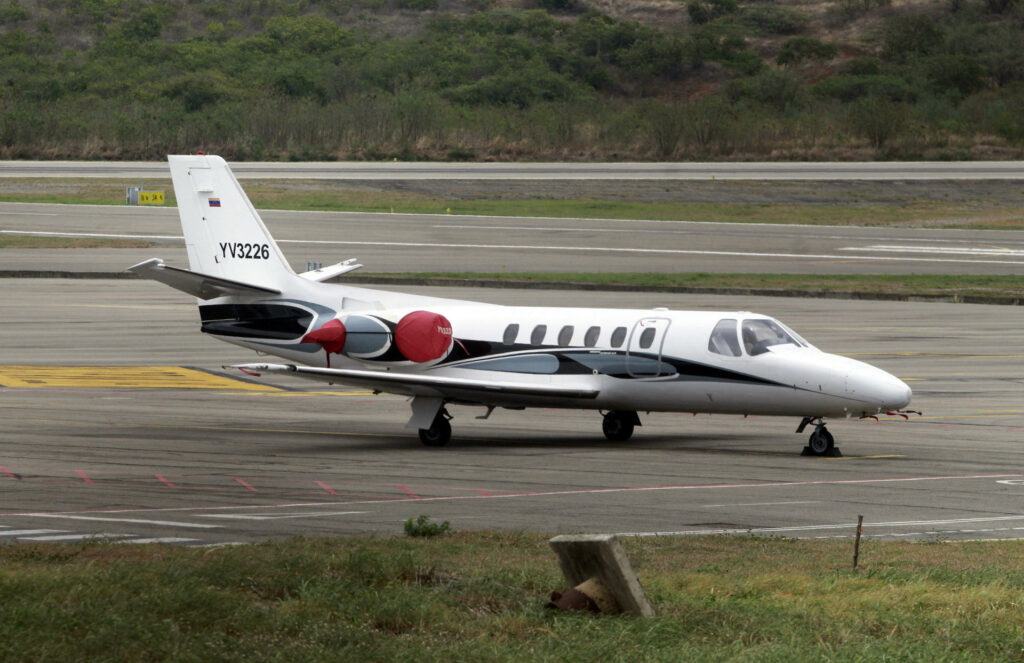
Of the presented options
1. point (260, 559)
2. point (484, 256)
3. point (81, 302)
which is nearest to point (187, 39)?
point (484, 256)

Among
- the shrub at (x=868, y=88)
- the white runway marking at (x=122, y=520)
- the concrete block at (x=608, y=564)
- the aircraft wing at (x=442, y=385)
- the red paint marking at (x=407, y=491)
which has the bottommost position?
the red paint marking at (x=407, y=491)

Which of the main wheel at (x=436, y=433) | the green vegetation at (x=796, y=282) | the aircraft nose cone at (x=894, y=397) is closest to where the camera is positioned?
the aircraft nose cone at (x=894, y=397)

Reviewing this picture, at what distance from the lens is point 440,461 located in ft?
86.0

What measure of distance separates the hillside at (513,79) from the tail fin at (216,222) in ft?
237

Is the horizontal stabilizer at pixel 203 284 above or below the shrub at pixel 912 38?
below

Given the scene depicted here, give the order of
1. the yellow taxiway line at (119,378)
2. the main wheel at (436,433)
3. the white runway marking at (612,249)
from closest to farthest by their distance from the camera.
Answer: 1. the main wheel at (436,433)
2. the yellow taxiway line at (119,378)
3. the white runway marking at (612,249)

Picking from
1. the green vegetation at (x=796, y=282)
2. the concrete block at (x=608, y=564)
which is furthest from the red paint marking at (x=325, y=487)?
the green vegetation at (x=796, y=282)

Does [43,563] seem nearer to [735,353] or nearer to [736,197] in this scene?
[735,353]

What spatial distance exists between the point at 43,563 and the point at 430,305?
17385 mm

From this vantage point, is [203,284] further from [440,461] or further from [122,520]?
[122,520]

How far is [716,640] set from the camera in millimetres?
10672

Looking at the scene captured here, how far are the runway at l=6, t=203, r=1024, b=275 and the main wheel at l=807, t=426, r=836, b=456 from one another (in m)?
37.5

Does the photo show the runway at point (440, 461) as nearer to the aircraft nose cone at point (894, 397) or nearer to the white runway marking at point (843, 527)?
the white runway marking at point (843, 527)

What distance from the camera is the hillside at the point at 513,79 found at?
4131 inches
